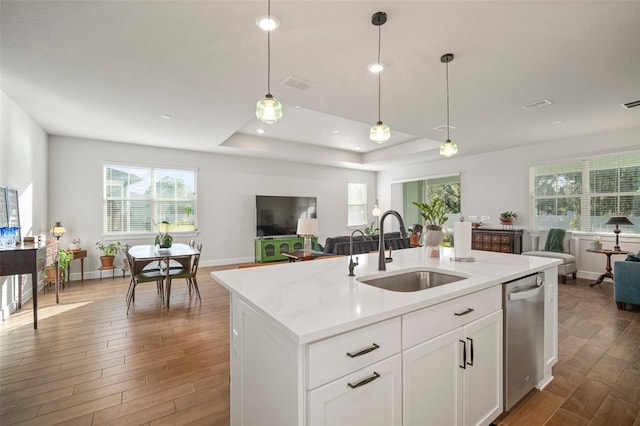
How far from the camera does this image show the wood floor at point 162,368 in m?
1.85

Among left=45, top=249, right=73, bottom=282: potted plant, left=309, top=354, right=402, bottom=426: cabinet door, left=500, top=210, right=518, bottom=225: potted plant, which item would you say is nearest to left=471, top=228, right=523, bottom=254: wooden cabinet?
left=500, top=210, right=518, bottom=225: potted plant

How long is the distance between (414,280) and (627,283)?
360 centimetres

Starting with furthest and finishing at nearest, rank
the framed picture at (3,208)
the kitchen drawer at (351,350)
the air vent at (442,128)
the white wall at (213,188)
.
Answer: the white wall at (213,188) → the air vent at (442,128) → the framed picture at (3,208) → the kitchen drawer at (351,350)

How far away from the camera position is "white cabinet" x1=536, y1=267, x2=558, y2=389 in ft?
6.89

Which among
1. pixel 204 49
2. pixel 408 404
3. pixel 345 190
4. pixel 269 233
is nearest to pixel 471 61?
pixel 204 49

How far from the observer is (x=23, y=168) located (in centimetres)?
406

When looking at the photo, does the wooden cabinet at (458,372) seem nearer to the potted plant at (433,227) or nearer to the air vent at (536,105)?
the potted plant at (433,227)

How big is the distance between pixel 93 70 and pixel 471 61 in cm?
359

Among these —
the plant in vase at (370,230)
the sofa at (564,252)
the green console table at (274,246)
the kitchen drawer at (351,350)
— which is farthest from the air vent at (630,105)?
the plant in vase at (370,230)

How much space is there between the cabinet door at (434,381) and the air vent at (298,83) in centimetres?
266

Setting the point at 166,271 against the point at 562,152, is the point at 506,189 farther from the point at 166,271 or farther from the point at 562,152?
the point at 166,271

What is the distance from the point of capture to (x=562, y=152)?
562 centimetres

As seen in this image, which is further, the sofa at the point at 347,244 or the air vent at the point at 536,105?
the sofa at the point at 347,244

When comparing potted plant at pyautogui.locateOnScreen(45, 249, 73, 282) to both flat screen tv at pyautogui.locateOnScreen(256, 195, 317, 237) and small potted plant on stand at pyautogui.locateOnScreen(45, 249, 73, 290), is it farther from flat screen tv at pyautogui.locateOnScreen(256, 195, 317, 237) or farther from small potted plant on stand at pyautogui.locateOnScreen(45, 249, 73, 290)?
flat screen tv at pyautogui.locateOnScreen(256, 195, 317, 237)
